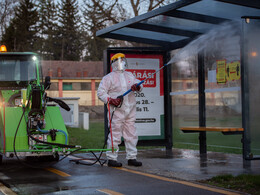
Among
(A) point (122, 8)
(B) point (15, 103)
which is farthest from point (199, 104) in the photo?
(A) point (122, 8)

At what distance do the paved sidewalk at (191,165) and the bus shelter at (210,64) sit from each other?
0.39 meters

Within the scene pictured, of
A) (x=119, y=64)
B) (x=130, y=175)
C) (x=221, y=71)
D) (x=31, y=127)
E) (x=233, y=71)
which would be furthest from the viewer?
(x=221, y=71)

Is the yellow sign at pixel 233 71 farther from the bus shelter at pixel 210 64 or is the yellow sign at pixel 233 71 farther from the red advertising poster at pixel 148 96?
the red advertising poster at pixel 148 96

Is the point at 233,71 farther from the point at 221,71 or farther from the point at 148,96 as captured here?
the point at 148,96

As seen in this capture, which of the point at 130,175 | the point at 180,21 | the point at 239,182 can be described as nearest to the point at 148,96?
the point at 180,21

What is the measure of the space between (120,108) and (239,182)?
9.63 feet

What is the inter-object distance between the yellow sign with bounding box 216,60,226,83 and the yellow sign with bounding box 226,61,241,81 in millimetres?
158

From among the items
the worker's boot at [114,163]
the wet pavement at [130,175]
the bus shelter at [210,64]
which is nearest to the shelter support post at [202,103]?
the bus shelter at [210,64]

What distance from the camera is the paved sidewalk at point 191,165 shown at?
766cm

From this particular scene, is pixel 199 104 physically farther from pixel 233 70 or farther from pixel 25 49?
pixel 25 49

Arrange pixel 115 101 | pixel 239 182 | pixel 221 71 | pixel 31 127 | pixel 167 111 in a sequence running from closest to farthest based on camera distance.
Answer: pixel 239 182
pixel 115 101
pixel 31 127
pixel 221 71
pixel 167 111

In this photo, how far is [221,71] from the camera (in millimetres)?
10133

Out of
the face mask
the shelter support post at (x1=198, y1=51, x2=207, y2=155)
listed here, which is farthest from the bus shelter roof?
the face mask

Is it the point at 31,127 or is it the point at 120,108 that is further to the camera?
the point at 120,108
